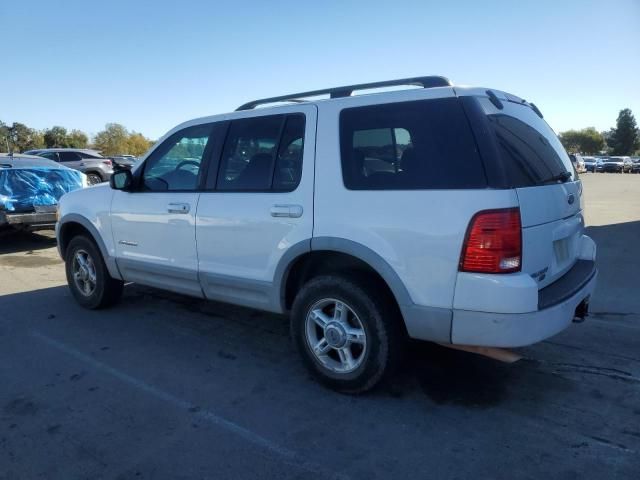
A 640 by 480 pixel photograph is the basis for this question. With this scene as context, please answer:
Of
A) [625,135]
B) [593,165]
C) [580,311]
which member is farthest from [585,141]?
[580,311]

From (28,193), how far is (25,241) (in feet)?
5.59

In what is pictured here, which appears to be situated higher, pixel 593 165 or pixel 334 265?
pixel 593 165

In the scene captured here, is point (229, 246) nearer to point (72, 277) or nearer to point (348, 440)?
point (348, 440)

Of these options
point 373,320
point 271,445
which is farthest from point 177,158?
point 271,445

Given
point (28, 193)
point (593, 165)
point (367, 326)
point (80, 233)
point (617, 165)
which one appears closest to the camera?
point (367, 326)

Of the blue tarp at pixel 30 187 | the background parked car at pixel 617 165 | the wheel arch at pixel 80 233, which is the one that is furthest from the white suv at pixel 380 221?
the background parked car at pixel 617 165

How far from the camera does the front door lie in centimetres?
421

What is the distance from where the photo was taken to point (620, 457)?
103 inches

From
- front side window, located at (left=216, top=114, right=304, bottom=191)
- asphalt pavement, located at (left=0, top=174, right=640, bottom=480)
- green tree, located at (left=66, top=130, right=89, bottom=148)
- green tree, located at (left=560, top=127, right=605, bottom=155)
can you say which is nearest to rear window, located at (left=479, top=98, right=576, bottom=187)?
front side window, located at (left=216, top=114, right=304, bottom=191)

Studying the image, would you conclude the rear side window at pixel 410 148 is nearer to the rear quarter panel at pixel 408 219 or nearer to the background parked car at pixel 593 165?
the rear quarter panel at pixel 408 219

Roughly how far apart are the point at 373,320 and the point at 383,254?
44 cm

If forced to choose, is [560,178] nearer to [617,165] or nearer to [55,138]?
[617,165]

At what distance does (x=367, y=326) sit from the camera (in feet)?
10.4

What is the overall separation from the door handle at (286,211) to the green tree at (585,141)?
4426 inches
